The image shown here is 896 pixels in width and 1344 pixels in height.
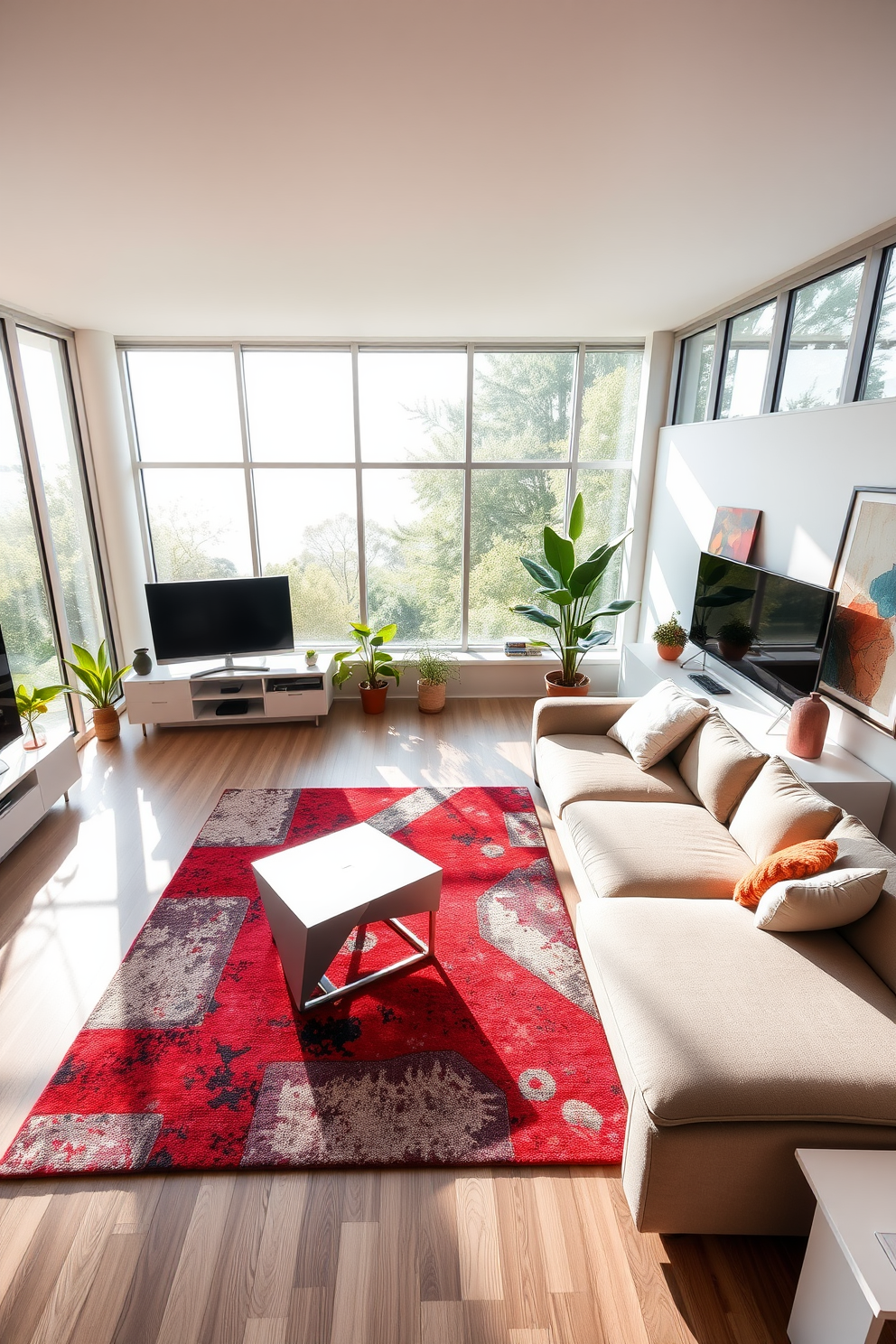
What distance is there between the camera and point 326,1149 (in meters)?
1.92

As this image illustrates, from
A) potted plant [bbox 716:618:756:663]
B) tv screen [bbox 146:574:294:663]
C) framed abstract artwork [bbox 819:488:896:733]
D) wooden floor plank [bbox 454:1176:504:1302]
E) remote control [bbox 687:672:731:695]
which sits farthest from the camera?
tv screen [bbox 146:574:294:663]

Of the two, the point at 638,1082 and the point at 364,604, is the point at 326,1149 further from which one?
the point at 364,604

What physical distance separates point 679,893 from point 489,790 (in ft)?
5.44

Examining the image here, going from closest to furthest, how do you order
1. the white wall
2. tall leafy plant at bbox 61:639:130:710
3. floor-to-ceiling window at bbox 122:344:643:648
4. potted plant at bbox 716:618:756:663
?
the white wall < potted plant at bbox 716:618:756:663 < tall leafy plant at bbox 61:639:130:710 < floor-to-ceiling window at bbox 122:344:643:648

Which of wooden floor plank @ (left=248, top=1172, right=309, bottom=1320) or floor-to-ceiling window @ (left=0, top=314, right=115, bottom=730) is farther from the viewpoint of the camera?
floor-to-ceiling window @ (left=0, top=314, right=115, bottom=730)

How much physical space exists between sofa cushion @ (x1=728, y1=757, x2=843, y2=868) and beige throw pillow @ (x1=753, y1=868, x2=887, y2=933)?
0.37 feet

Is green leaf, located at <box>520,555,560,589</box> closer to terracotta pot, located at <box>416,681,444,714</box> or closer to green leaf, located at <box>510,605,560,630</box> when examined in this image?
green leaf, located at <box>510,605,560,630</box>

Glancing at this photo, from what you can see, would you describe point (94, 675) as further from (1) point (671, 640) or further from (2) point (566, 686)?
(1) point (671, 640)

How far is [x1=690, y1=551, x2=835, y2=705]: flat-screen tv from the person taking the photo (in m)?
2.92

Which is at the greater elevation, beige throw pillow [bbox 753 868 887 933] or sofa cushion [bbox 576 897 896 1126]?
beige throw pillow [bbox 753 868 887 933]

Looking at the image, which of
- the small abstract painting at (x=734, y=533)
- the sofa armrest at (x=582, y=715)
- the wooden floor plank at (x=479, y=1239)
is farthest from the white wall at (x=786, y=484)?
the wooden floor plank at (x=479, y=1239)

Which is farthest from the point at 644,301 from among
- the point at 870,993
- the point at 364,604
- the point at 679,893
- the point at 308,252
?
the point at 870,993

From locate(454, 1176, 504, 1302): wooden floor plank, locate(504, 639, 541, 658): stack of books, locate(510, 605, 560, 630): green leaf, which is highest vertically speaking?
locate(510, 605, 560, 630): green leaf

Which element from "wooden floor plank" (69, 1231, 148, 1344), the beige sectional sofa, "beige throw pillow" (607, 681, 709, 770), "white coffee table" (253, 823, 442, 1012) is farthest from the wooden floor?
"beige throw pillow" (607, 681, 709, 770)
